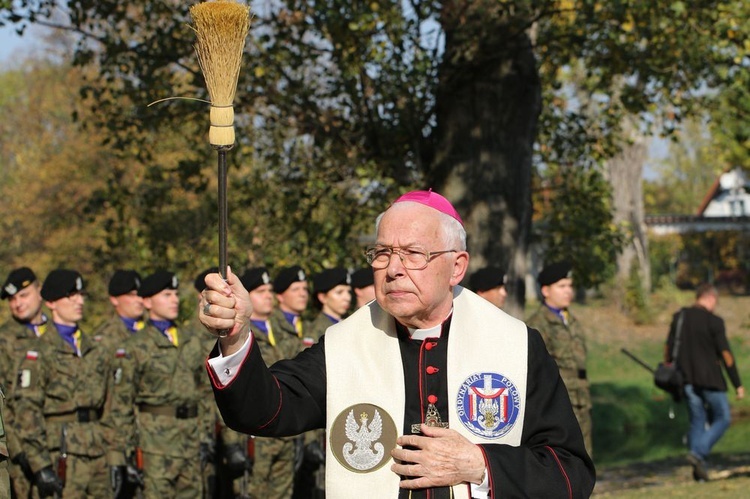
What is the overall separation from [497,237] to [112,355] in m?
4.73

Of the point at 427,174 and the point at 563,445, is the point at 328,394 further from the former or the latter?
the point at 427,174

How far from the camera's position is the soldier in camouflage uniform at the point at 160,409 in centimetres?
957

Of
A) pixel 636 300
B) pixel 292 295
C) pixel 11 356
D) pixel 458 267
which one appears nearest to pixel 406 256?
pixel 458 267

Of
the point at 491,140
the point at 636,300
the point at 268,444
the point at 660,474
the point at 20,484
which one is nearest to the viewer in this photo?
the point at 20,484

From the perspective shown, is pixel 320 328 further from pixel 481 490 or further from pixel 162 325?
pixel 481 490

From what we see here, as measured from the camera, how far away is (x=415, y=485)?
418 centimetres

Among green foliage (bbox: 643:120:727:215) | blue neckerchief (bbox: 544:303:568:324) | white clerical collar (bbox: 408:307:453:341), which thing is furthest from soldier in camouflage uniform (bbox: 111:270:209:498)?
green foliage (bbox: 643:120:727:215)

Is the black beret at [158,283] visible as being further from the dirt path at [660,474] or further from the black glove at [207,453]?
the dirt path at [660,474]

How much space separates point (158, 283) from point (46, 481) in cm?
220

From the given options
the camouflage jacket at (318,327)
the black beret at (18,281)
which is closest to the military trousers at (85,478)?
the black beret at (18,281)

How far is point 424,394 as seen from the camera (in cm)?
443

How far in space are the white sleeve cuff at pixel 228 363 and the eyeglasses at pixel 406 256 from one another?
64 centimetres

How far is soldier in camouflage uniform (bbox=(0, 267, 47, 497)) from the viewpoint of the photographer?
879 centimetres

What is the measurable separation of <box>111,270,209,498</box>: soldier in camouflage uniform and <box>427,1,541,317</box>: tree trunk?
158 inches
